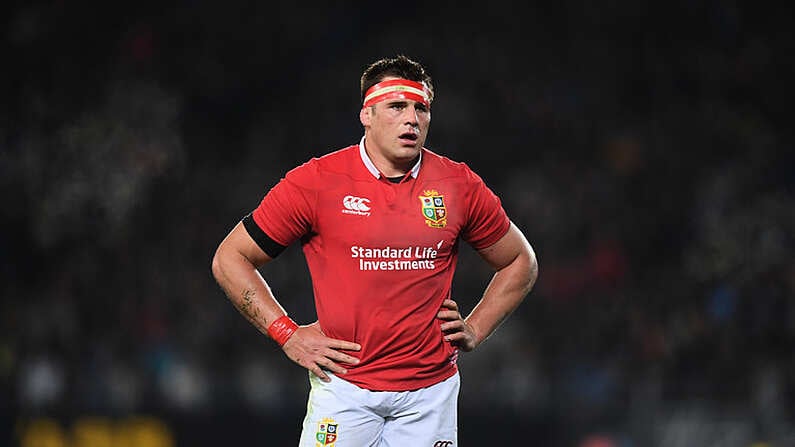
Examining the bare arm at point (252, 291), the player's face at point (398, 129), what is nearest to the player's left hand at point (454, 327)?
the bare arm at point (252, 291)

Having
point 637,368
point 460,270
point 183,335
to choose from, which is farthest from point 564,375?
point 183,335

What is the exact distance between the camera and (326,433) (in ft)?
13.9

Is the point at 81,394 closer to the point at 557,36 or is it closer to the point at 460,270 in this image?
the point at 460,270

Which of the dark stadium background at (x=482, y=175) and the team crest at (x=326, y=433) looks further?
the dark stadium background at (x=482, y=175)

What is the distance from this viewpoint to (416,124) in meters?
4.29

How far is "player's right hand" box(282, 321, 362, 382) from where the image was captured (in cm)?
422

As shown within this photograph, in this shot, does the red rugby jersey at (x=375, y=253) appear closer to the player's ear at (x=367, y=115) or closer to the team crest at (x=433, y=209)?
the team crest at (x=433, y=209)

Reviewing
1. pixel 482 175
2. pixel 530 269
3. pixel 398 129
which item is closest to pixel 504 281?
pixel 530 269

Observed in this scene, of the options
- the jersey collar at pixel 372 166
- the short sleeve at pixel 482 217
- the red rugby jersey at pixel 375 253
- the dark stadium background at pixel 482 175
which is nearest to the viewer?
the red rugby jersey at pixel 375 253

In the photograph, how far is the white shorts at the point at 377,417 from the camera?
4.23 metres

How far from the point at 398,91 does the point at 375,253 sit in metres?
0.61

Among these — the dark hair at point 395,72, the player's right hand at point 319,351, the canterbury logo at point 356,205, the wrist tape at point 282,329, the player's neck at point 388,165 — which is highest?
the dark hair at point 395,72

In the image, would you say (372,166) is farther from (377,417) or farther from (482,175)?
(482,175)

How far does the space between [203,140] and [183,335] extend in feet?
8.38
